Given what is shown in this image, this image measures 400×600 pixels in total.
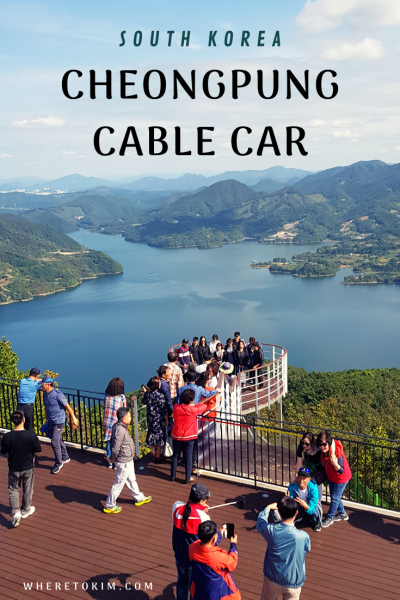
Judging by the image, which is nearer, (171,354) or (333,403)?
(171,354)

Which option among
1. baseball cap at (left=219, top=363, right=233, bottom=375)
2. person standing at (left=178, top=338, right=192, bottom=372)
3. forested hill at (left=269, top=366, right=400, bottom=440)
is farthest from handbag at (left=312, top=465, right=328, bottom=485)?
forested hill at (left=269, top=366, right=400, bottom=440)

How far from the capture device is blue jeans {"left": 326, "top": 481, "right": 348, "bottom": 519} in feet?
16.9

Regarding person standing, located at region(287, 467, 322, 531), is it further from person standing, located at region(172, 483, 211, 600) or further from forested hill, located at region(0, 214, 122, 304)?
forested hill, located at region(0, 214, 122, 304)

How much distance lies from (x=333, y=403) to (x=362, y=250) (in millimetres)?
139113

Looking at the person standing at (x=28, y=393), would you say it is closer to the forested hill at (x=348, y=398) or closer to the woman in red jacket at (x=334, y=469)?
the woman in red jacket at (x=334, y=469)

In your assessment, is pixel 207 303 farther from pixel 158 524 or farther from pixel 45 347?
pixel 158 524

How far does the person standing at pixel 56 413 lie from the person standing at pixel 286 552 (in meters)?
3.27

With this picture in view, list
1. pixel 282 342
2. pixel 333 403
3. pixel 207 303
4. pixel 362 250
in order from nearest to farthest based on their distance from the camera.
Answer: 1. pixel 333 403
2. pixel 282 342
3. pixel 207 303
4. pixel 362 250

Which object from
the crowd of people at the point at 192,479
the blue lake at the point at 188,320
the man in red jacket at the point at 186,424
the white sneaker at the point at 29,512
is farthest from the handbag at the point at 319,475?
the blue lake at the point at 188,320

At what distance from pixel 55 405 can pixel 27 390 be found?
1.69ft

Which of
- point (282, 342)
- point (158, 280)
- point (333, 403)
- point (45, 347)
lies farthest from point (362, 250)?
point (333, 403)

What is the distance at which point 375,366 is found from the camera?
67.2 metres

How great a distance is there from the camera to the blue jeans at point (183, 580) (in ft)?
12.6

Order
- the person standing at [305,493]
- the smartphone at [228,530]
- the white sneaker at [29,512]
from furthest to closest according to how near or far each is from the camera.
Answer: the white sneaker at [29,512]
the person standing at [305,493]
the smartphone at [228,530]
